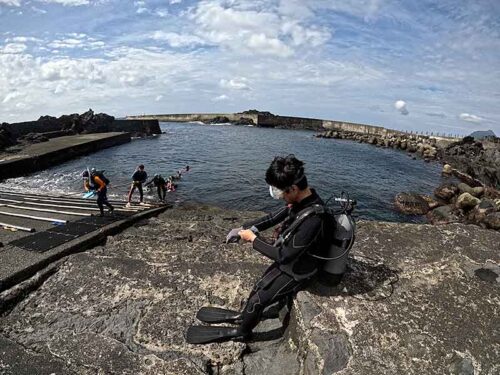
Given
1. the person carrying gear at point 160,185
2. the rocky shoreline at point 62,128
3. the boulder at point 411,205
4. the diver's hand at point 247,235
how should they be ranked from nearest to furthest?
the diver's hand at point 247,235, the person carrying gear at point 160,185, the boulder at point 411,205, the rocky shoreline at point 62,128

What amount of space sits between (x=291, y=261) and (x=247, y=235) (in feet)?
1.93

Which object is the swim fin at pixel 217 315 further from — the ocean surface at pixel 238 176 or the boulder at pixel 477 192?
the boulder at pixel 477 192

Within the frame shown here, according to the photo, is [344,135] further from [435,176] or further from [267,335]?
[267,335]

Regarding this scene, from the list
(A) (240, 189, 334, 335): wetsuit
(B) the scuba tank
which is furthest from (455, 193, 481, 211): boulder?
(A) (240, 189, 334, 335): wetsuit

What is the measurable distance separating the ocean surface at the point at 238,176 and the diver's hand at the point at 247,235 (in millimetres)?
12925

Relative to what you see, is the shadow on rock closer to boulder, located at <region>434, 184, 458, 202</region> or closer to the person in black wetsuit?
the person in black wetsuit

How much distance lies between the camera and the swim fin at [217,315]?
390cm

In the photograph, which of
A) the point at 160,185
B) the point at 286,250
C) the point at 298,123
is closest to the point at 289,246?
the point at 286,250

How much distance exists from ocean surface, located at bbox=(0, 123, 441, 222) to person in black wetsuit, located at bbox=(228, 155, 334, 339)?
13.0 metres

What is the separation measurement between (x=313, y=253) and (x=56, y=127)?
46.8 meters

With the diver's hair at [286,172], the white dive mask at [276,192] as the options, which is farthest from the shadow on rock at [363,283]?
the diver's hair at [286,172]

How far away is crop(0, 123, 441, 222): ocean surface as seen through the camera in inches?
718

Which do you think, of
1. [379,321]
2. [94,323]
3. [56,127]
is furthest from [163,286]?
[56,127]

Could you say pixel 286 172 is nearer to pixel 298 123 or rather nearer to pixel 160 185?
pixel 160 185
